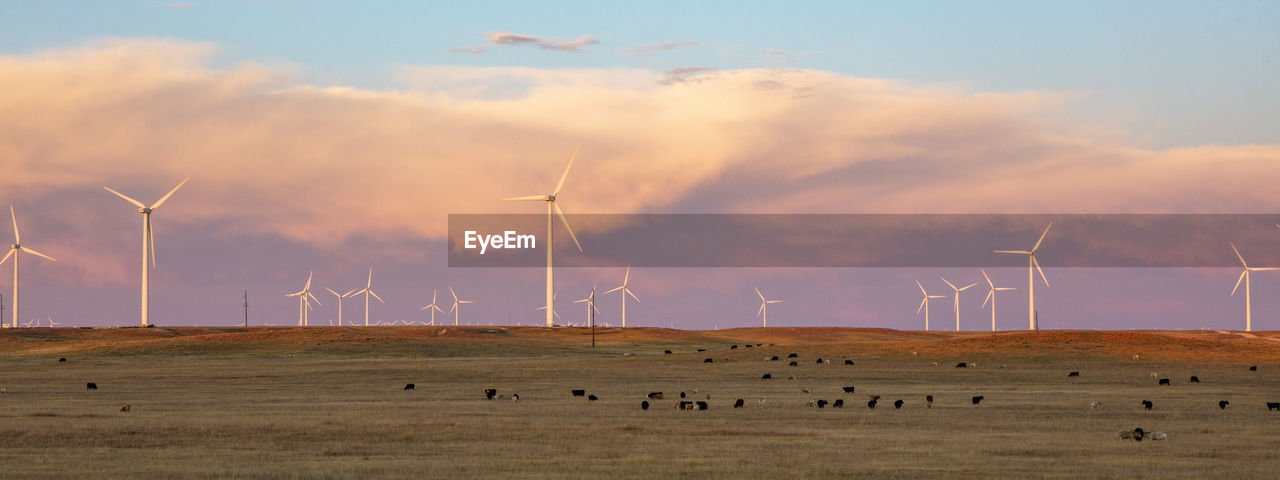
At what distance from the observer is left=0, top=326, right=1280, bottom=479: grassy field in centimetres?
3403

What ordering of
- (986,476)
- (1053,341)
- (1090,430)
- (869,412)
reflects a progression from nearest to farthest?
(986,476)
(1090,430)
(869,412)
(1053,341)

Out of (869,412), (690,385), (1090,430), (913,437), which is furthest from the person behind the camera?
(690,385)

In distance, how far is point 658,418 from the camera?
161 ft

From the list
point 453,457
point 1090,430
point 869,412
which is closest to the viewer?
point 453,457

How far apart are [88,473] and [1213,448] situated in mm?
28911

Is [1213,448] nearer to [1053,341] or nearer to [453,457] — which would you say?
[453,457]

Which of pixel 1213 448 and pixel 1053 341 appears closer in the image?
pixel 1213 448

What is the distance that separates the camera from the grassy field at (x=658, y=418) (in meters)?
34.0

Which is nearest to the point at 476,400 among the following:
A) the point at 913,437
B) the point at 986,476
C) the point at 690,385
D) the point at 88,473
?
the point at 690,385

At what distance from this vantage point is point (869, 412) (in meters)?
52.8

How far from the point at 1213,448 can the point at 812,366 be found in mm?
58167

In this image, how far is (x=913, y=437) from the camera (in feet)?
136

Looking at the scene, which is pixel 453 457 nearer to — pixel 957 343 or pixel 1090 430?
pixel 1090 430

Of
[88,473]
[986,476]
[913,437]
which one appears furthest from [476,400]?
[986,476]
